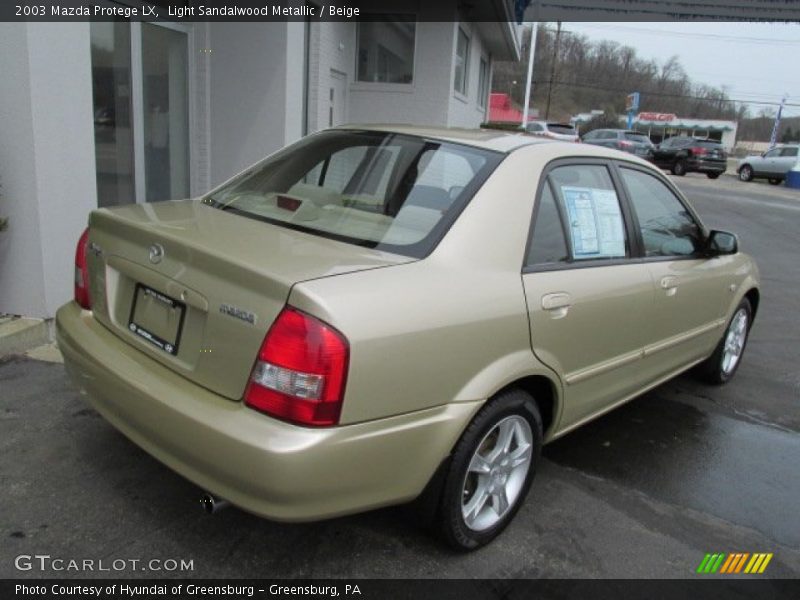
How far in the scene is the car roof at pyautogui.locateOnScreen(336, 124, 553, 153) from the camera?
3053mm

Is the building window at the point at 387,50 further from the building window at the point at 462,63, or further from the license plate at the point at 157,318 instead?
the license plate at the point at 157,318

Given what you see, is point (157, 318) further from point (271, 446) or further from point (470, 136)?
point (470, 136)

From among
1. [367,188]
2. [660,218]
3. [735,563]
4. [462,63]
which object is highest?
[462,63]

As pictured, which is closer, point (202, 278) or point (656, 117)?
point (202, 278)

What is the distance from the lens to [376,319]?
7.08 feet

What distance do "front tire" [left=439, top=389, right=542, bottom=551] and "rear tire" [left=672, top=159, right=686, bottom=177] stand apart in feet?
100

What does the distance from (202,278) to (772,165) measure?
33239 millimetres

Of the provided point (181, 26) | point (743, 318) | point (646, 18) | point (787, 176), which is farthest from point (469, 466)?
point (787, 176)

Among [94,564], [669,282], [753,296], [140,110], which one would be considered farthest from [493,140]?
[140,110]

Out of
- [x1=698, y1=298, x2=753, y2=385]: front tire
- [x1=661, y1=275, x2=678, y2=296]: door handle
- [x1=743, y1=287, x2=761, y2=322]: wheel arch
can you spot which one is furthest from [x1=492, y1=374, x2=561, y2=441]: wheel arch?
[x1=743, y1=287, x2=761, y2=322]: wheel arch

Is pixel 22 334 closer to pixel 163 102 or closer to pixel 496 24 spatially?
pixel 163 102

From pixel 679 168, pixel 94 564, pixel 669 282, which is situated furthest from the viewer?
pixel 679 168

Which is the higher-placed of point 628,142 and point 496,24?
point 496,24

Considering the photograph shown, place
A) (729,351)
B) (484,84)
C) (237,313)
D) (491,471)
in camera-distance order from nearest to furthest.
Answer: (237,313), (491,471), (729,351), (484,84)
